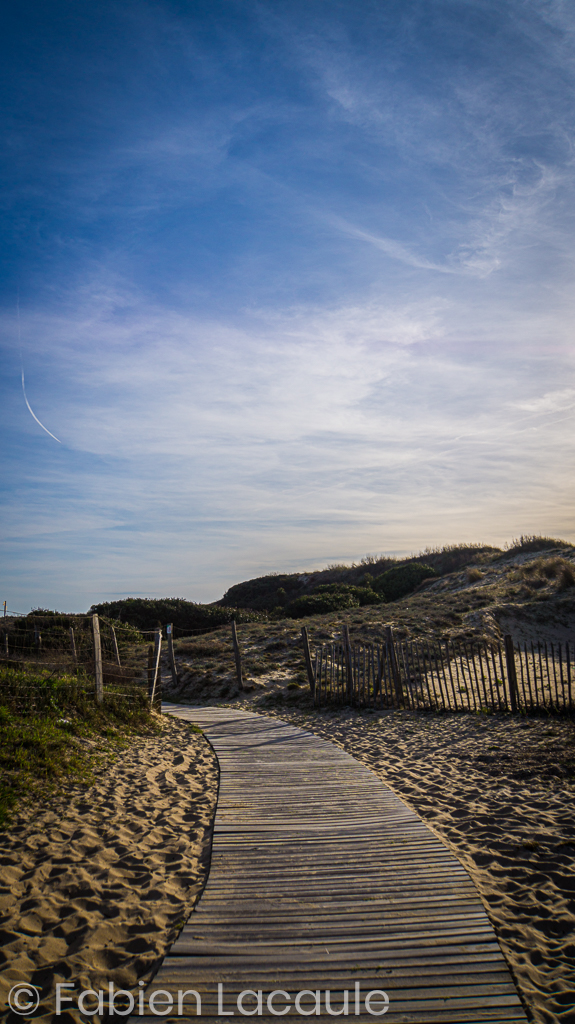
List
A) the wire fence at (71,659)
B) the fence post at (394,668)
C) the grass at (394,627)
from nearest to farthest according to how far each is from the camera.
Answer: the wire fence at (71,659), the fence post at (394,668), the grass at (394,627)

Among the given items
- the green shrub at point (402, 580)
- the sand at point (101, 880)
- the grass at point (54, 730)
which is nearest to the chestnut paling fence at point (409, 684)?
the grass at point (54, 730)

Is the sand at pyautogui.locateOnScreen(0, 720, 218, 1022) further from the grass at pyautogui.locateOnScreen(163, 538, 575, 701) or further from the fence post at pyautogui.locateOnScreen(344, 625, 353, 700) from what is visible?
the grass at pyautogui.locateOnScreen(163, 538, 575, 701)

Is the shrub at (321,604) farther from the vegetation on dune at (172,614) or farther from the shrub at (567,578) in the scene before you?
the shrub at (567,578)

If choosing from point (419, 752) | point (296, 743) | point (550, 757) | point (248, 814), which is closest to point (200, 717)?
point (296, 743)

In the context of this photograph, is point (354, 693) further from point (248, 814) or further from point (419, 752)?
point (248, 814)

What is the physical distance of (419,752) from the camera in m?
8.48

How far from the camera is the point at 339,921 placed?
362cm

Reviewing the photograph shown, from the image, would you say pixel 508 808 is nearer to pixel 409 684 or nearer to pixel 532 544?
pixel 409 684

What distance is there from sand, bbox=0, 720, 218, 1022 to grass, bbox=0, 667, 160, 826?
0.94 ft

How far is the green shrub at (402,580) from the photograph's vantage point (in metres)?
32.1

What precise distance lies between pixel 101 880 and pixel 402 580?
2993 centimetres

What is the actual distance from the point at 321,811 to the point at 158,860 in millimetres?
1824

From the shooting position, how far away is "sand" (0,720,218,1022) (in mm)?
3336

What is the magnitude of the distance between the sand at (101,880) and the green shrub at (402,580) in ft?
86.5
